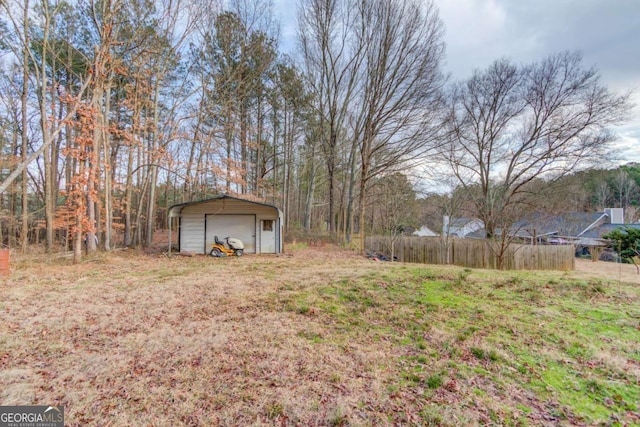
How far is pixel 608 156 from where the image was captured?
13.7 meters

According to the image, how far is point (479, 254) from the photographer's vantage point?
11.5 meters

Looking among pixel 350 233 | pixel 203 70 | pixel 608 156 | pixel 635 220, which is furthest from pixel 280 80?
pixel 635 220

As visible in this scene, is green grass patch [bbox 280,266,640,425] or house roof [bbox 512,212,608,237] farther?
house roof [bbox 512,212,608,237]

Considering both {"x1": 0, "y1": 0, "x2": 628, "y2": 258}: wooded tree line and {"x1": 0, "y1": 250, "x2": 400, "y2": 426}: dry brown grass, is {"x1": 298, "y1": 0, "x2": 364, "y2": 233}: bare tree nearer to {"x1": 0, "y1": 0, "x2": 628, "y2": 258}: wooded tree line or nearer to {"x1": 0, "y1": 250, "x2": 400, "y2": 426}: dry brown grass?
{"x1": 0, "y1": 0, "x2": 628, "y2": 258}: wooded tree line

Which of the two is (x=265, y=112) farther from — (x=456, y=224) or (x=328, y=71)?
(x=456, y=224)

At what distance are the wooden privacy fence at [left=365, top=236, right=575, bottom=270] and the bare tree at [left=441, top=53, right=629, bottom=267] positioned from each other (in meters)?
1.59

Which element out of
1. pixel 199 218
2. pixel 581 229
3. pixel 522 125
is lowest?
pixel 581 229

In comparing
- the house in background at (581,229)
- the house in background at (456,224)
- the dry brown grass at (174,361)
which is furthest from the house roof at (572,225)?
the dry brown grass at (174,361)

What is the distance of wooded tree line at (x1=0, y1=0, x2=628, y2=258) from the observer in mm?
10898

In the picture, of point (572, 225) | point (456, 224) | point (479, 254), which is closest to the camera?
point (479, 254)

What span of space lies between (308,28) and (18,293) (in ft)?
56.7

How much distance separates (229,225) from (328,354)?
986cm

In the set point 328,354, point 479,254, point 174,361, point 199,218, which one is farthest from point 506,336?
point 199,218

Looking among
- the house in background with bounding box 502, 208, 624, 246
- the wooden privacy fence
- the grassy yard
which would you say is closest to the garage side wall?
the grassy yard
